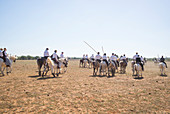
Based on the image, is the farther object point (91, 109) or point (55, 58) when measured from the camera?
point (55, 58)

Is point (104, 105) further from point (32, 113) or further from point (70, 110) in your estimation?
point (32, 113)

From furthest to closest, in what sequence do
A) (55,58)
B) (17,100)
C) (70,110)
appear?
(55,58) < (17,100) < (70,110)

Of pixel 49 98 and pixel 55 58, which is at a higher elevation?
pixel 55 58

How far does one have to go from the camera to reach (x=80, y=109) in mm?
5211

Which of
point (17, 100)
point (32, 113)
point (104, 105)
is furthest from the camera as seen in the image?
point (17, 100)

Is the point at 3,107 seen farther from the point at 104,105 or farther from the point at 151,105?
the point at 151,105

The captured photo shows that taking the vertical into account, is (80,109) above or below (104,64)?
below

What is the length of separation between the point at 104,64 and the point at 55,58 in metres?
5.62

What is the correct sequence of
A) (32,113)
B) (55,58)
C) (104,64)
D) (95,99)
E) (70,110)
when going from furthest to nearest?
(104,64)
(55,58)
(95,99)
(70,110)
(32,113)

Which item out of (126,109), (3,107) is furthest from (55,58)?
(126,109)

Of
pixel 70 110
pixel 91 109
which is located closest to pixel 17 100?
pixel 70 110

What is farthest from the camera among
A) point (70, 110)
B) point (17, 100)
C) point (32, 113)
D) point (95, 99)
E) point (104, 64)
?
point (104, 64)

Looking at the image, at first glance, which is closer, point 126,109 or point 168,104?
point 126,109

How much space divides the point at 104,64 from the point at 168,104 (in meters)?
9.23
